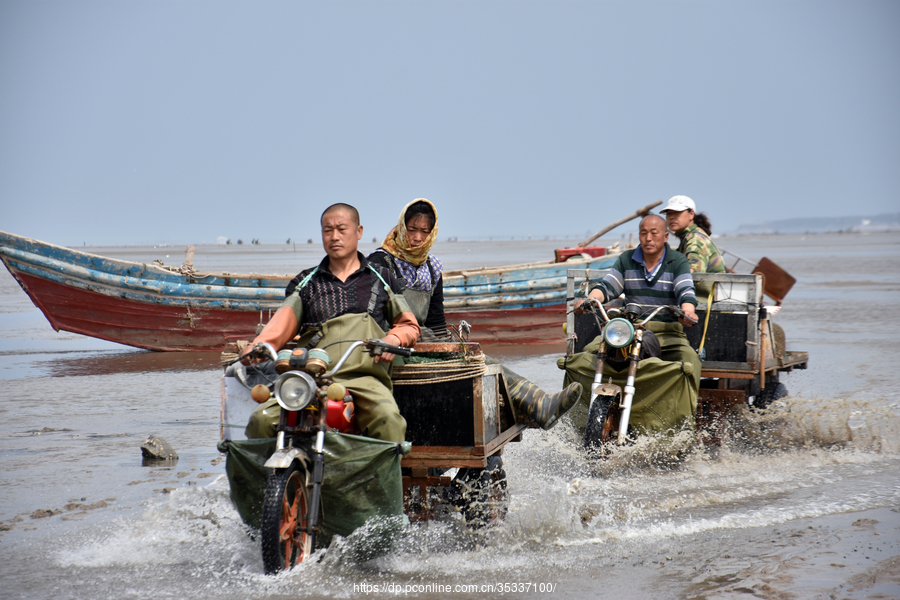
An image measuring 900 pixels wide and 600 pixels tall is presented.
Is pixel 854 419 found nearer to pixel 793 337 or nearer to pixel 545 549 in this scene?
pixel 545 549

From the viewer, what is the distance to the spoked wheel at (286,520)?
3484mm

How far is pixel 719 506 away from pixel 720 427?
1881 millimetres

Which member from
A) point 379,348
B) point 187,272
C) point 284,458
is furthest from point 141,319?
point 284,458

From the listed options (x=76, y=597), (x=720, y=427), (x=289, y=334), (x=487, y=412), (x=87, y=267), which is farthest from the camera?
(x=87, y=267)

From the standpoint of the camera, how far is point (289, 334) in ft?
13.7

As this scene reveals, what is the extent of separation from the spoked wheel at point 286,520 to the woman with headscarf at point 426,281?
4.75ft

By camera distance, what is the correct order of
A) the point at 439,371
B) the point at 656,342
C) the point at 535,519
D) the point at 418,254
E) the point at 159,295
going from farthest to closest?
the point at 159,295, the point at 656,342, the point at 418,254, the point at 535,519, the point at 439,371

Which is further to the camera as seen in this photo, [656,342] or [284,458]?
[656,342]

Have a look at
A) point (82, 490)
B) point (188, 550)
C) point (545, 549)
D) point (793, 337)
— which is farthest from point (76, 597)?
point (793, 337)

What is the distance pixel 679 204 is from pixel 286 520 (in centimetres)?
487

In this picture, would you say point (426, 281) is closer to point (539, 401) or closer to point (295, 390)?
point (539, 401)

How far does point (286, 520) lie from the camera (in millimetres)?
3645

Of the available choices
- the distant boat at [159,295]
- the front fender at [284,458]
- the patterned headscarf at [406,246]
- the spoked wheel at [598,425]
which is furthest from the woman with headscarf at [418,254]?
the distant boat at [159,295]

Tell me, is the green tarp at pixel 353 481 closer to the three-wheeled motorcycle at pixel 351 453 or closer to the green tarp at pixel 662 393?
the three-wheeled motorcycle at pixel 351 453
